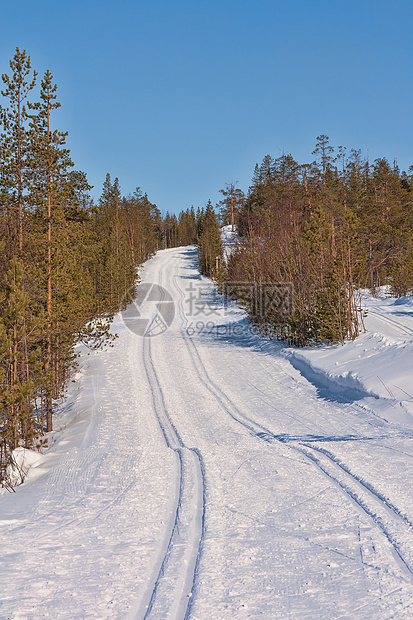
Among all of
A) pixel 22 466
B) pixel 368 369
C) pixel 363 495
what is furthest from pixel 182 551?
pixel 368 369

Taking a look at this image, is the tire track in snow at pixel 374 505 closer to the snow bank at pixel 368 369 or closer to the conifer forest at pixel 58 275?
the snow bank at pixel 368 369

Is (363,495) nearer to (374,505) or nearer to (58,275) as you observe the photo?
(374,505)

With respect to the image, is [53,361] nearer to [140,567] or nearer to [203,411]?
[203,411]

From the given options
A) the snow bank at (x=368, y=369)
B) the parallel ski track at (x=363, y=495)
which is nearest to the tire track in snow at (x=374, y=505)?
the parallel ski track at (x=363, y=495)

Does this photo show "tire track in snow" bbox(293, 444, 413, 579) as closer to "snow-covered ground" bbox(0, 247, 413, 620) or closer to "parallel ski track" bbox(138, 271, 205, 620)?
"snow-covered ground" bbox(0, 247, 413, 620)

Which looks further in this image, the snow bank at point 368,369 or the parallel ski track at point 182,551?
the snow bank at point 368,369

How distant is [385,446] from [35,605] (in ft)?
20.0

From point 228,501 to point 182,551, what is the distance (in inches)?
59.2

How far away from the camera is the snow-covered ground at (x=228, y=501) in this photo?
156 inches

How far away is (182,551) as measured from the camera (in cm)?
484

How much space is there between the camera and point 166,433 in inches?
417

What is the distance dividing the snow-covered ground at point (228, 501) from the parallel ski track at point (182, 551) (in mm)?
19

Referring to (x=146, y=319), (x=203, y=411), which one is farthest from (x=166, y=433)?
(x=146, y=319)

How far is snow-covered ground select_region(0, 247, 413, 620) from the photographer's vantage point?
396 centimetres
